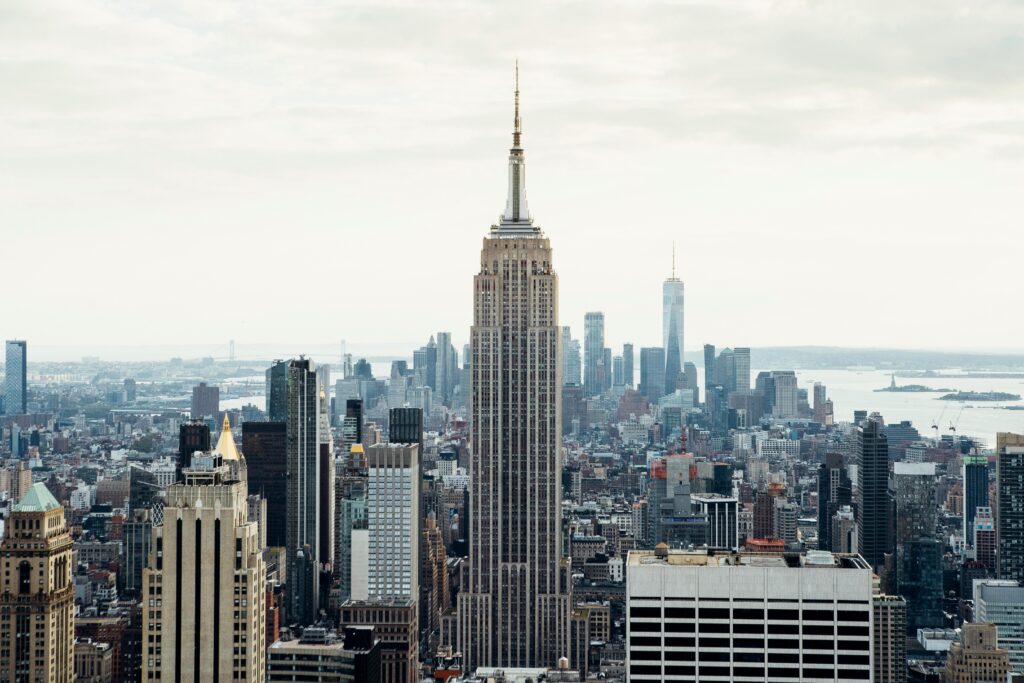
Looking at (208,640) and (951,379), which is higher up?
(951,379)

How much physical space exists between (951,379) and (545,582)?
55.6ft

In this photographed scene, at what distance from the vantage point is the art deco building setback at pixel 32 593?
2612 cm

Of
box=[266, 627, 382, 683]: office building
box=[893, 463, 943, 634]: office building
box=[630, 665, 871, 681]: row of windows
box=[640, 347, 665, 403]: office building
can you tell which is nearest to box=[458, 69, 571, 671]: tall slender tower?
box=[893, 463, 943, 634]: office building

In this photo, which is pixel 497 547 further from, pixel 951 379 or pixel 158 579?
pixel 158 579

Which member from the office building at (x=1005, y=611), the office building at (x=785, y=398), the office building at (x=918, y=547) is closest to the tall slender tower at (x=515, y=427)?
the office building at (x=918, y=547)

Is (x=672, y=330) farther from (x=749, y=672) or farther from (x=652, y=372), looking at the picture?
(x=749, y=672)

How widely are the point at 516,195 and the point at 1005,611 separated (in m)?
19.4

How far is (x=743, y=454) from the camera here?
255 feet

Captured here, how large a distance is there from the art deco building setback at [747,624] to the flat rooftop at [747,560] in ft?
1.15

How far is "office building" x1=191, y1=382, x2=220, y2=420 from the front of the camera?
187 ft

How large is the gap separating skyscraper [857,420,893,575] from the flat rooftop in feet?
90.0

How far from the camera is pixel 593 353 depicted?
7888cm

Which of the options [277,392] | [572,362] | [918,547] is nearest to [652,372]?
[572,362]

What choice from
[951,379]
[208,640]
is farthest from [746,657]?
[951,379]
